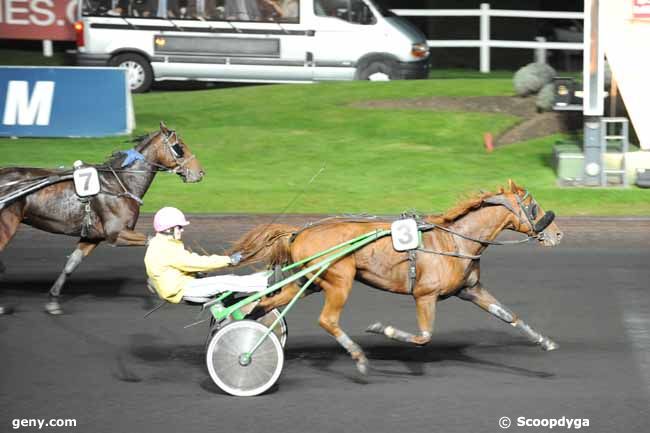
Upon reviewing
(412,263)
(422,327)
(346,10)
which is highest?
(346,10)

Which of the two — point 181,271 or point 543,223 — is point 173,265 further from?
point 543,223

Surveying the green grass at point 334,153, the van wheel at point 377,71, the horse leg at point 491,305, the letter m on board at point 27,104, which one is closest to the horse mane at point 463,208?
the horse leg at point 491,305

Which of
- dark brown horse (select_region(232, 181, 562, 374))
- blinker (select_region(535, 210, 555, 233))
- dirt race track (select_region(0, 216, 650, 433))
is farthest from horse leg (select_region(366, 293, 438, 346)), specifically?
blinker (select_region(535, 210, 555, 233))

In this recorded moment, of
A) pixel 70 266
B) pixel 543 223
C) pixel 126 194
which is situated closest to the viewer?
pixel 543 223

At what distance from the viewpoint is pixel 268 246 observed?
8.52 metres

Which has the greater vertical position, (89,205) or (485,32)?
(485,32)

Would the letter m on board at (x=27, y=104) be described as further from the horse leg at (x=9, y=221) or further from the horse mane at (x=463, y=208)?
the horse mane at (x=463, y=208)

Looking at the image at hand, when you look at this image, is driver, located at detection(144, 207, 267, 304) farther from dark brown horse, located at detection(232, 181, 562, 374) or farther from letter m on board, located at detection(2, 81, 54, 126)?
letter m on board, located at detection(2, 81, 54, 126)

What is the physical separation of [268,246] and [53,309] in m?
3.05

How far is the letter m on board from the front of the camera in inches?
728

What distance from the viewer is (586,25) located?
1593 centimetres

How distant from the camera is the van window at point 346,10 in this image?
23.5 m

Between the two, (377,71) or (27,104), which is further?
(377,71)

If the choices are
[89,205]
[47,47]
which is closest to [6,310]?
[89,205]
